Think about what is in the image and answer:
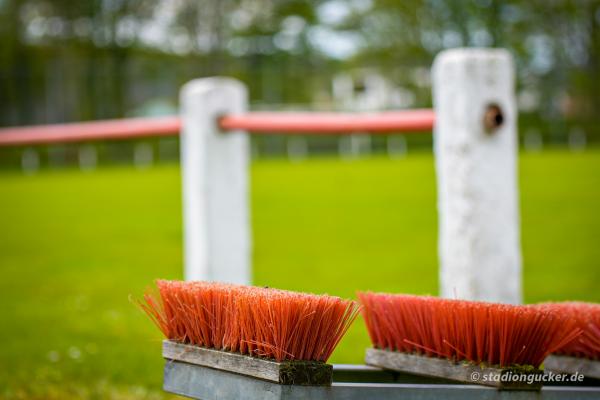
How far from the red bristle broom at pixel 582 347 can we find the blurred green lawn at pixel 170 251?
1.53 meters

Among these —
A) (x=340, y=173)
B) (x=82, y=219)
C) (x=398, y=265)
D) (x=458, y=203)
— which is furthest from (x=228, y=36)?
(x=458, y=203)

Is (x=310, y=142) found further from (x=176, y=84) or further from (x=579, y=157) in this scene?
(x=579, y=157)

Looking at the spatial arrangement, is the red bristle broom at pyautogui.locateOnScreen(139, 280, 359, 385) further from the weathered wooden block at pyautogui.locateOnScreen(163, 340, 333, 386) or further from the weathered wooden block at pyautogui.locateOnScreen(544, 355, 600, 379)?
the weathered wooden block at pyautogui.locateOnScreen(544, 355, 600, 379)

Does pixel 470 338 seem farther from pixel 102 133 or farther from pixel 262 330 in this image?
pixel 102 133

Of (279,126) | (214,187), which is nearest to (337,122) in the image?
Result: (279,126)

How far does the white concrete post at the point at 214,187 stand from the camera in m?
3.78

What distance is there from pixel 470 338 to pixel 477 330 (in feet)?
0.11

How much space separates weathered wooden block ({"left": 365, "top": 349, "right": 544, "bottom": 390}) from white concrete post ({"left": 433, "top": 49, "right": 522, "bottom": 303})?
2.33ft

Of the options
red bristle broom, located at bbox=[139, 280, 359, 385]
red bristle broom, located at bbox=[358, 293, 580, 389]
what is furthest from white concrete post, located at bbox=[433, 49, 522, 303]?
red bristle broom, located at bbox=[139, 280, 359, 385]

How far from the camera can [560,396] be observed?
6.50 ft

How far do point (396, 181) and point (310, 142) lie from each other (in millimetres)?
11937

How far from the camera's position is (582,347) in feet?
7.23

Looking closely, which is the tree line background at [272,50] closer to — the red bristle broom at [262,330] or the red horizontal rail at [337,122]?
the red horizontal rail at [337,122]

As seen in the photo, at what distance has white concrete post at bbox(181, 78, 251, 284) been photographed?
12.4ft
